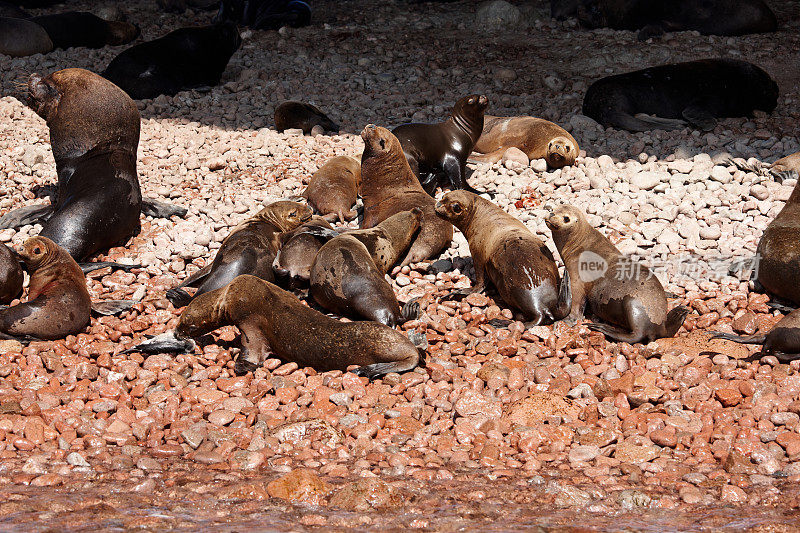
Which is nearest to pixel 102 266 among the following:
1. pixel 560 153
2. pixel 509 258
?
pixel 509 258

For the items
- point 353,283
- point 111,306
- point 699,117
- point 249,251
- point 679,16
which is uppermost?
point 679,16

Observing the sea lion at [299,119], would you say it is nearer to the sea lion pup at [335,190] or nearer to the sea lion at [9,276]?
the sea lion pup at [335,190]

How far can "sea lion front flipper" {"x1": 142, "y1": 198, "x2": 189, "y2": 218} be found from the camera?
7844 millimetres

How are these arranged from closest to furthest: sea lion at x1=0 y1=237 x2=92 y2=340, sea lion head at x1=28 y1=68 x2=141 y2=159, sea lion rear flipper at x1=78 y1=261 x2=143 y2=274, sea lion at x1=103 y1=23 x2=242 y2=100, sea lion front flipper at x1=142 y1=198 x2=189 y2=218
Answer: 1. sea lion at x1=0 y1=237 x2=92 y2=340
2. sea lion rear flipper at x1=78 y1=261 x2=143 y2=274
3. sea lion front flipper at x1=142 y1=198 x2=189 y2=218
4. sea lion head at x1=28 y1=68 x2=141 y2=159
5. sea lion at x1=103 y1=23 x2=242 y2=100

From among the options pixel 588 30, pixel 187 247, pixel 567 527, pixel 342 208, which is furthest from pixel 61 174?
pixel 588 30

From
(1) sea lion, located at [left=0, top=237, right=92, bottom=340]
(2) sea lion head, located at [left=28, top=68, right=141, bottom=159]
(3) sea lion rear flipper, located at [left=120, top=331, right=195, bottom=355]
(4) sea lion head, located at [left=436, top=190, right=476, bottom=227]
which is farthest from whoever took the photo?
(2) sea lion head, located at [left=28, top=68, right=141, bottom=159]

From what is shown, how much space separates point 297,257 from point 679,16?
9.29 m

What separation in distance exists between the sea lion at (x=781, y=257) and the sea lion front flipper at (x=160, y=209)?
5198mm

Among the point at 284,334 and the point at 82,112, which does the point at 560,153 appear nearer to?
the point at 284,334

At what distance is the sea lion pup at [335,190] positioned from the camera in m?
7.90

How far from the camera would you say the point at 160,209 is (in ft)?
25.8

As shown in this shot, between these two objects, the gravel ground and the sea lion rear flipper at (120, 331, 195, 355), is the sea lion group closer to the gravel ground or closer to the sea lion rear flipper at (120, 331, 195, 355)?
the sea lion rear flipper at (120, 331, 195, 355)

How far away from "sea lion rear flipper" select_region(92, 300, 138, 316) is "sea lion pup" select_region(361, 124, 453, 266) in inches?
91.7

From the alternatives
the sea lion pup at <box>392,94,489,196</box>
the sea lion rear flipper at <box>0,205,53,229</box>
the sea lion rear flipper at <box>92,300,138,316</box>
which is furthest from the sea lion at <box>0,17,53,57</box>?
the sea lion rear flipper at <box>92,300,138,316</box>
